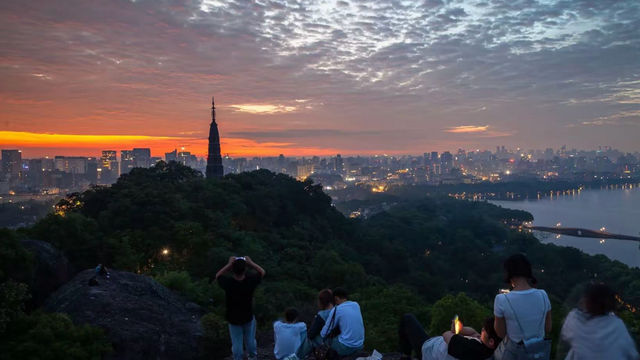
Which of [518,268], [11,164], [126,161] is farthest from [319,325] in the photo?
[126,161]

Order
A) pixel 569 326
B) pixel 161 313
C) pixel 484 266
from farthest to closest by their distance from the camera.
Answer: pixel 484 266 < pixel 161 313 < pixel 569 326

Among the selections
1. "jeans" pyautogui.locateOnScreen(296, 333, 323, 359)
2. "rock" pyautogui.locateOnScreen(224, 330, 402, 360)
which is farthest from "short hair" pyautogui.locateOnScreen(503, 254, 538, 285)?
"jeans" pyautogui.locateOnScreen(296, 333, 323, 359)

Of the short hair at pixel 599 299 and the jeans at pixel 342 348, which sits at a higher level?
the short hair at pixel 599 299

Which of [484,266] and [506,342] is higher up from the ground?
[506,342]

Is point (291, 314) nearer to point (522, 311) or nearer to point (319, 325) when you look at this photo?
point (319, 325)

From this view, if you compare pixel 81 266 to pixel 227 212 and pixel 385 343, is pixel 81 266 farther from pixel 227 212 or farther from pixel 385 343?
pixel 227 212

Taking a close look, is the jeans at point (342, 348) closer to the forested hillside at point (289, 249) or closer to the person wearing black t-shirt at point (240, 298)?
the person wearing black t-shirt at point (240, 298)

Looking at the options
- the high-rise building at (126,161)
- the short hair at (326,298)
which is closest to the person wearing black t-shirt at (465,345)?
the short hair at (326,298)

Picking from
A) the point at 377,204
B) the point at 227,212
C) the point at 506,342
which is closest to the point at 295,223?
the point at 227,212
